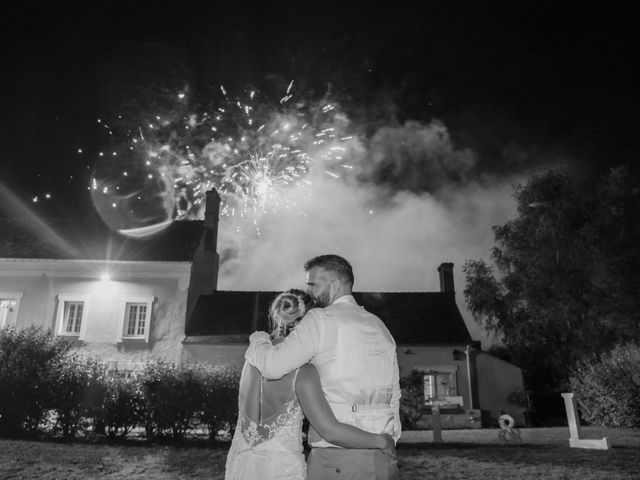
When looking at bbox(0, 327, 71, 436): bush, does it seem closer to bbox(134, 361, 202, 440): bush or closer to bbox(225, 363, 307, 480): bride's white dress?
bbox(134, 361, 202, 440): bush

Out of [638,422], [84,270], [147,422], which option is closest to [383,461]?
[147,422]

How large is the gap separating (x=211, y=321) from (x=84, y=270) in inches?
248

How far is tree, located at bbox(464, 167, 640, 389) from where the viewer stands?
26.6m

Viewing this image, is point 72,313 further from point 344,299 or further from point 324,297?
point 344,299

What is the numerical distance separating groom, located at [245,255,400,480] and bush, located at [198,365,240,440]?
1052cm

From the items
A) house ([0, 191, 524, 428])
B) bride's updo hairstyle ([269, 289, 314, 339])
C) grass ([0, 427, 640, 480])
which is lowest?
grass ([0, 427, 640, 480])

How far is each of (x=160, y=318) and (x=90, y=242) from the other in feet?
19.8

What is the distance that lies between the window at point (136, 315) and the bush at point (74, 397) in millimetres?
9603

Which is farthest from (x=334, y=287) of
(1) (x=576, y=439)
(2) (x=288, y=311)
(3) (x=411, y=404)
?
(3) (x=411, y=404)

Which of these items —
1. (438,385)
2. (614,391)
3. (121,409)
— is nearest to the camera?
(121,409)

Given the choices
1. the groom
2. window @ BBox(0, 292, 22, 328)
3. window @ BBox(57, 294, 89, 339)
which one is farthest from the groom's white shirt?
window @ BBox(0, 292, 22, 328)

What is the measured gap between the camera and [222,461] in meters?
9.96

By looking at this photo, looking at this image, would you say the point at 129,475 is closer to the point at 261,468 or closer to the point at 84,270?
the point at 261,468

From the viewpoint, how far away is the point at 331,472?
9.36 ft
